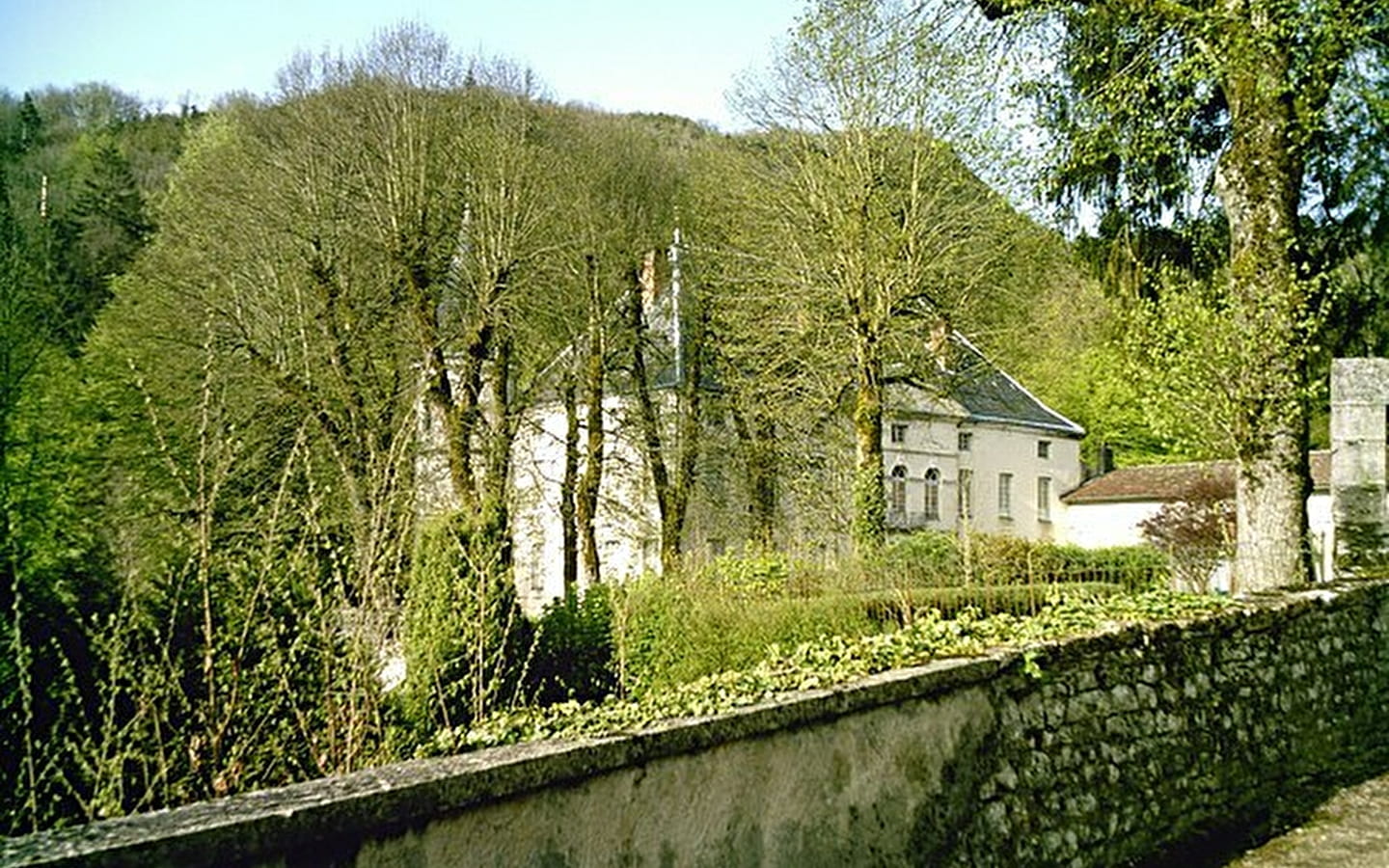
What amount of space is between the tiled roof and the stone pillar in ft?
63.7

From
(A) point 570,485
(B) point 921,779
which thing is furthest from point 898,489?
(B) point 921,779

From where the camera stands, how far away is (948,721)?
212 inches

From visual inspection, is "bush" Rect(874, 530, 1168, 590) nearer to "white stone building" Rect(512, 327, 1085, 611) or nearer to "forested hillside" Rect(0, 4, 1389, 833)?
"white stone building" Rect(512, 327, 1085, 611)

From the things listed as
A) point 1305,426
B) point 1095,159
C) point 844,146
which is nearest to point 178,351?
point 844,146

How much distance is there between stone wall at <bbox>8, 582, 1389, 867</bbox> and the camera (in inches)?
130

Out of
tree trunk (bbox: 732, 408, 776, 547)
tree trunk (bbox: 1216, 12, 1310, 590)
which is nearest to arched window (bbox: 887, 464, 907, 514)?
tree trunk (bbox: 732, 408, 776, 547)

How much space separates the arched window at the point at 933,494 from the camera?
38094 mm

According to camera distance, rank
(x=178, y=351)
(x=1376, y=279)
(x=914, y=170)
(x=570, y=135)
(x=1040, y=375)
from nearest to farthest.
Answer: (x=1376, y=279) < (x=178, y=351) < (x=914, y=170) < (x=570, y=135) < (x=1040, y=375)

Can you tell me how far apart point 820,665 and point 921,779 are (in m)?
0.64

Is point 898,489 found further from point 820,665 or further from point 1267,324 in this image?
point 820,665

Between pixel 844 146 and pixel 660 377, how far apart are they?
6.30 m

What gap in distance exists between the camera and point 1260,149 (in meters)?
11.5

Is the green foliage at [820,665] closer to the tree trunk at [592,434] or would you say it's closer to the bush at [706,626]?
the bush at [706,626]

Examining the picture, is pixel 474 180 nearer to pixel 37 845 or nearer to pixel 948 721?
pixel 948 721
